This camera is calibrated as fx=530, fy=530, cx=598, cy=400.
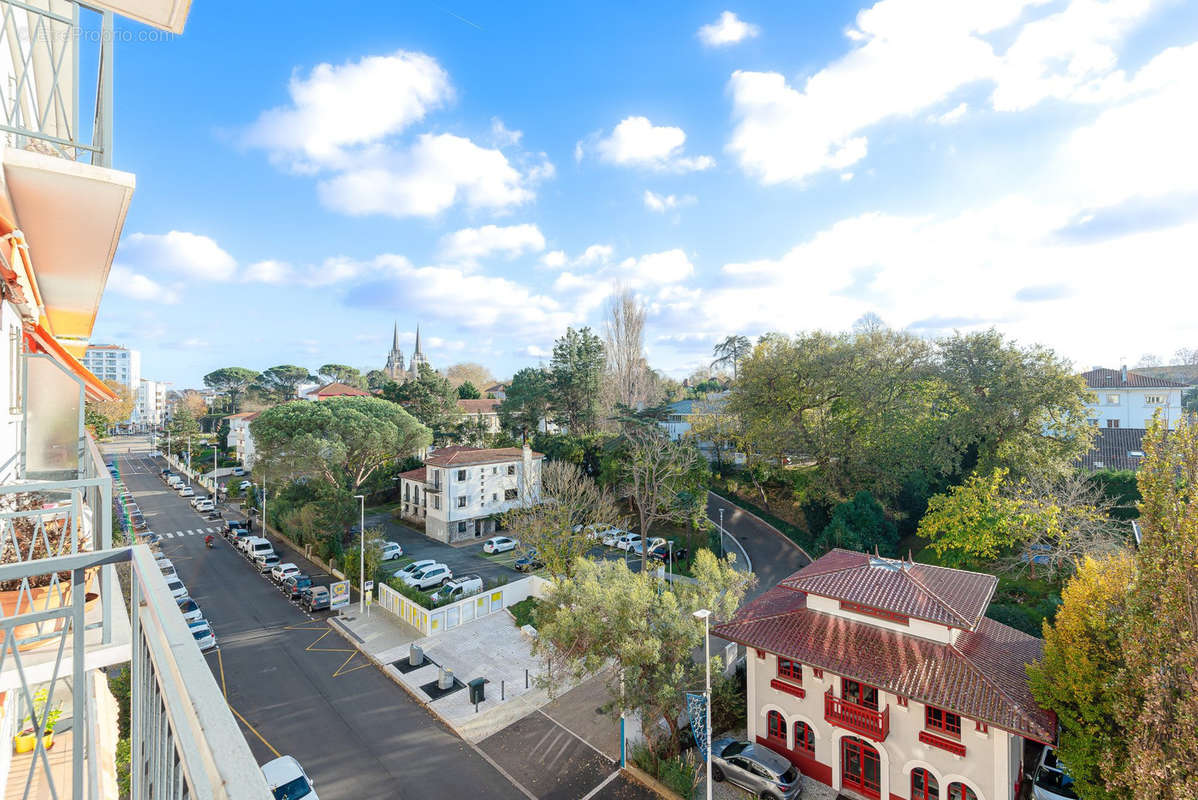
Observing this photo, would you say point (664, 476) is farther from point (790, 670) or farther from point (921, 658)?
point (921, 658)

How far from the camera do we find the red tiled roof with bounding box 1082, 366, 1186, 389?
117 feet

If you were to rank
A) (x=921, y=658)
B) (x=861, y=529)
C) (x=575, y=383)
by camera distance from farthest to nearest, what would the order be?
(x=575, y=383)
(x=861, y=529)
(x=921, y=658)

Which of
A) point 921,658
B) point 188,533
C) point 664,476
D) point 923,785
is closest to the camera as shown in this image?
point 923,785

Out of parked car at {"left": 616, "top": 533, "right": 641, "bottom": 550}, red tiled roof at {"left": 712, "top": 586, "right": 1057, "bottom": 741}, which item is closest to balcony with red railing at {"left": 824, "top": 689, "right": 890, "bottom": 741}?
red tiled roof at {"left": 712, "top": 586, "right": 1057, "bottom": 741}

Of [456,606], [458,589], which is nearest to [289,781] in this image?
[456,606]

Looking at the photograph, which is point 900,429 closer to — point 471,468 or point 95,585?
point 471,468

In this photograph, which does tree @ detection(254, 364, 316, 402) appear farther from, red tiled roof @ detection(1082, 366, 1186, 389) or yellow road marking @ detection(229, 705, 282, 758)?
red tiled roof @ detection(1082, 366, 1186, 389)

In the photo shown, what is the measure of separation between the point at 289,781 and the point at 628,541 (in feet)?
56.9

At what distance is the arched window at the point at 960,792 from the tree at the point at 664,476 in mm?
11953

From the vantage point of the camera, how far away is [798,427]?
2556 cm

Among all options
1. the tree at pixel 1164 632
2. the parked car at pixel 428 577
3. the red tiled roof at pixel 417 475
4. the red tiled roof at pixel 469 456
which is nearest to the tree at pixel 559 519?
the parked car at pixel 428 577

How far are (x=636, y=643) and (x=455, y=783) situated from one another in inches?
192

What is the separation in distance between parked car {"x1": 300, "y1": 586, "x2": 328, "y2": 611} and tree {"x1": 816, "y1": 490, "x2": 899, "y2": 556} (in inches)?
790

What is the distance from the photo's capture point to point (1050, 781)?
35.7 ft
